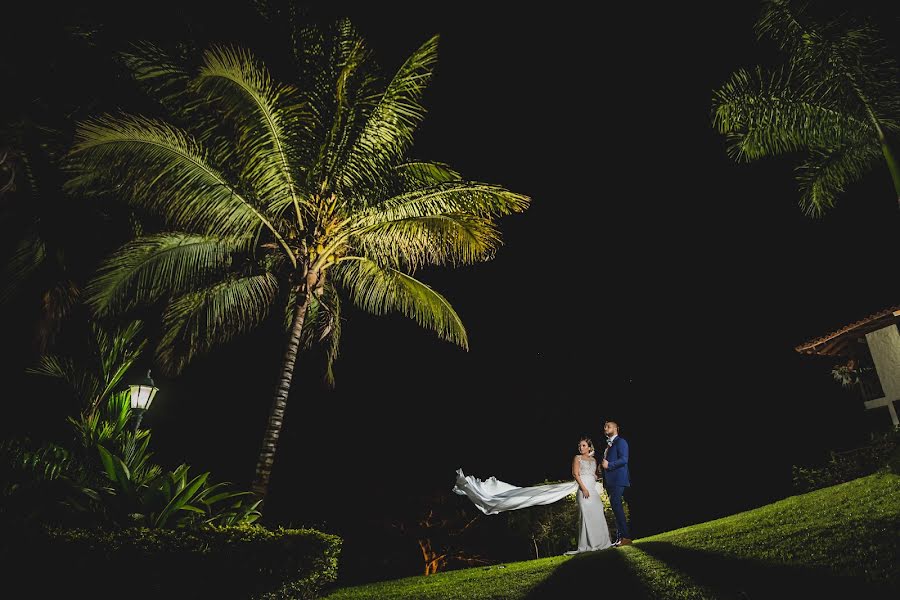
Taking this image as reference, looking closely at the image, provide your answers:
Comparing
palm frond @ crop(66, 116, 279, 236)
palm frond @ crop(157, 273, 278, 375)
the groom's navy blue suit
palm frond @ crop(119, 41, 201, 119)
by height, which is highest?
palm frond @ crop(119, 41, 201, 119)

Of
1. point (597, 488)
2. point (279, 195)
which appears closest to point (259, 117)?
point (279, 195)

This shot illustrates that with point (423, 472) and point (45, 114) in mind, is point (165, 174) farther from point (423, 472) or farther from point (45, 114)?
point (423, 472)

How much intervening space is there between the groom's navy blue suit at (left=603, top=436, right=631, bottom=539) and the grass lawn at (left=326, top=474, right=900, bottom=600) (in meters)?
0.47

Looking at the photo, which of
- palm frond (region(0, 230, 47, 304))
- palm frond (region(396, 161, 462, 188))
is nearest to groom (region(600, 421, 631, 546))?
palm frond (region(396, 161, 462, 188))

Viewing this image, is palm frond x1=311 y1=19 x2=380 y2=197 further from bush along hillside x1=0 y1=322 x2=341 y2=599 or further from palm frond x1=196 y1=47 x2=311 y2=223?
bush along hillside x1=0 y1=322 x2=341 y2=599

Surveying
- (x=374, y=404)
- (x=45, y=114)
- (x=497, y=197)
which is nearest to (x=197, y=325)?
(x=45, y=114)

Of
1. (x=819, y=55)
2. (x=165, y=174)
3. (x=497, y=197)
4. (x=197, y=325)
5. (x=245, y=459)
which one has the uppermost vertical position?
(x=819, y=55)

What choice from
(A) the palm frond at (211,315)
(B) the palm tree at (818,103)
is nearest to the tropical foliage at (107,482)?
(A) the palm frond at (211,315)

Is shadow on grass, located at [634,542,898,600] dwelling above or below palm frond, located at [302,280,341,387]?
below

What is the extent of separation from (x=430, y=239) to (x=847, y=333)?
A: 589 inches

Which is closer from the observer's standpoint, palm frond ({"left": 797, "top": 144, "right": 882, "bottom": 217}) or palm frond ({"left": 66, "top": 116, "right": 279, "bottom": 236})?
palm frond ({"left": 66, "top": 116, "right": 279, "bottom": 236})

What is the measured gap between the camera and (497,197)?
1055 centimetres

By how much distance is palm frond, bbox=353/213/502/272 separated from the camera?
10164 mm

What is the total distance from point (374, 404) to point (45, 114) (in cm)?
1693
